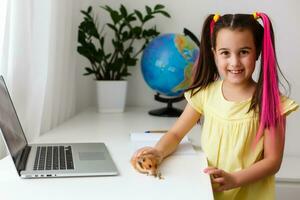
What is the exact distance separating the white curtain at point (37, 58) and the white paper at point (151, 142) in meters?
0.35

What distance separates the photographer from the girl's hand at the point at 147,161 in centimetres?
101

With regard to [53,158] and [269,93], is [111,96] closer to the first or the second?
[53,158]

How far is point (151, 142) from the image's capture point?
1299 mm

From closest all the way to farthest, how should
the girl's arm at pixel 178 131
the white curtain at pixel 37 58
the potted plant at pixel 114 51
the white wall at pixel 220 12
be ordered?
the girl's arm at pixel 178 131 → the white curtain at pixel 37 58 → the potted plant at pixel 114 51 → the white wall at pixel 220 12

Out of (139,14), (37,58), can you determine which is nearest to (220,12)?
(139,14)

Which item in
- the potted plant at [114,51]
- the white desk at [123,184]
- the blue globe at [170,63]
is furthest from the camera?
the potted plant at [114,51]

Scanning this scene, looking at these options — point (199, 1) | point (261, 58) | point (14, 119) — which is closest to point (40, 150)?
point (14, 119)

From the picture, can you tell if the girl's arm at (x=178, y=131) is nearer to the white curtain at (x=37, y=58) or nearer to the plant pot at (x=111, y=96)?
the white curtain at (x=37, y=58)

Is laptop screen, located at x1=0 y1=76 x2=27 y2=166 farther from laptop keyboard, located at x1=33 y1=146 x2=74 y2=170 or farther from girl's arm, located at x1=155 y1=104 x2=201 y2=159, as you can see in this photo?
girl's arm, located at x1=155 y1=104 x2=201 y2=159

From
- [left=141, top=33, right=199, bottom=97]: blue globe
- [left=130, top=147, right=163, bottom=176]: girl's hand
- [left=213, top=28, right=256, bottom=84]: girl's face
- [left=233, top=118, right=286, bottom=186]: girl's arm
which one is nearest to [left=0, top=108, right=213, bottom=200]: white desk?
[left=130, top=147, right=163, bottom=176]: girl's hand

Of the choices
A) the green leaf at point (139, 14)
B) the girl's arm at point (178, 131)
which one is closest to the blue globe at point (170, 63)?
the green leaf at point (139, 14)

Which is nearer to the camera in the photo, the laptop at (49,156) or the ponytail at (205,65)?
the laptop at (49,156)

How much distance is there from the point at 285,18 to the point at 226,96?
95 centimetres

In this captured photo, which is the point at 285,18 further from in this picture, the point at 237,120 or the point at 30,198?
the point at 30,198
